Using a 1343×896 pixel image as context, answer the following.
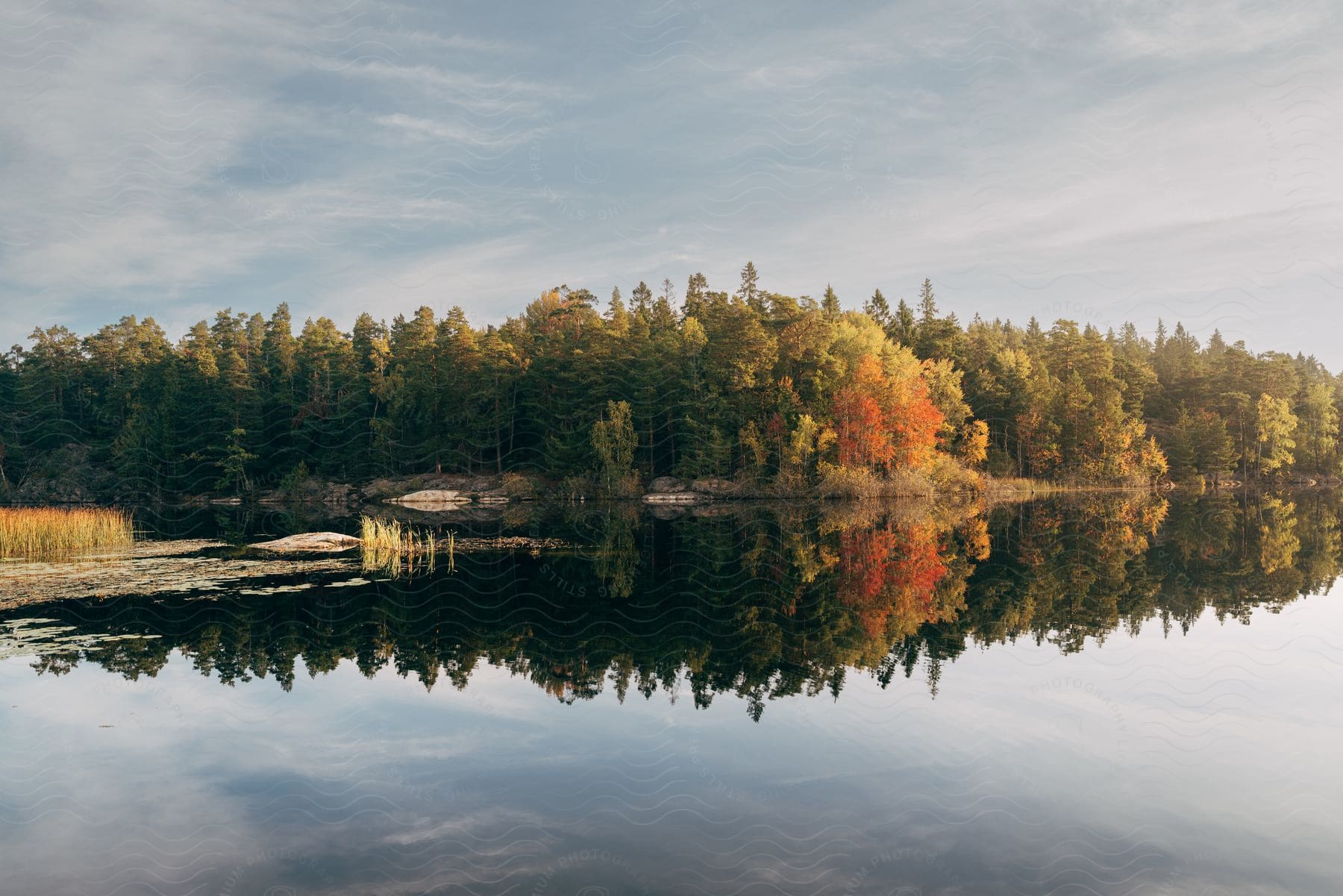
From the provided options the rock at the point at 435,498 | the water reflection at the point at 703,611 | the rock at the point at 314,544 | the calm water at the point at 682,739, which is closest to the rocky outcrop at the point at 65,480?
the rock at the point at 435,498

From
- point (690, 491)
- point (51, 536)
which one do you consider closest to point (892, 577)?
point (51, 536)

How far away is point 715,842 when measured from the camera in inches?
321

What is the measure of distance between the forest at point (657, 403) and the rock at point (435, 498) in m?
7.99

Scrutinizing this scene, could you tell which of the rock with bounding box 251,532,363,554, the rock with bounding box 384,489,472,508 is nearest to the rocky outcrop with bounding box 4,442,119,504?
the rock with bounding box 384,489,472,508

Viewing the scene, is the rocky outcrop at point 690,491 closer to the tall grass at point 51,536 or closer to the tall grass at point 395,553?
the tall grass at point 395,553

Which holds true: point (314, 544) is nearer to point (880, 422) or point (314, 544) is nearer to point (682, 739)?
point (682, 739)

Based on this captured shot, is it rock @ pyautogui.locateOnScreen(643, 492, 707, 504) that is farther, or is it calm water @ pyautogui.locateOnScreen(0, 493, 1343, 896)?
rock @ pyautogui.locateOnScreen(643, 492, 707, 504)

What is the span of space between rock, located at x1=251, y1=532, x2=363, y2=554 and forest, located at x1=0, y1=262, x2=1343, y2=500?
3625cm

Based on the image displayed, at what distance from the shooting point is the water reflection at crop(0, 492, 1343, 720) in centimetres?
1478

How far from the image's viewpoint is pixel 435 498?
74625 millimetres

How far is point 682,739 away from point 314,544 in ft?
95.8

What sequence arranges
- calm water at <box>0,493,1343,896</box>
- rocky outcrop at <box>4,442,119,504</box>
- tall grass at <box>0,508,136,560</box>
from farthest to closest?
rocky outcrop at <box>4,442,119,504</box> → tall grass at <box>0,508,136,560</box> → calm water at <box>0,493,1343,896</box>

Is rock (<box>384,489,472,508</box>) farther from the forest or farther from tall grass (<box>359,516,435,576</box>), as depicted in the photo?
tall grass (<box>359,516,435,576</box>)

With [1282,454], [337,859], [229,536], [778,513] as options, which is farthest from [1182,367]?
[337,859]
